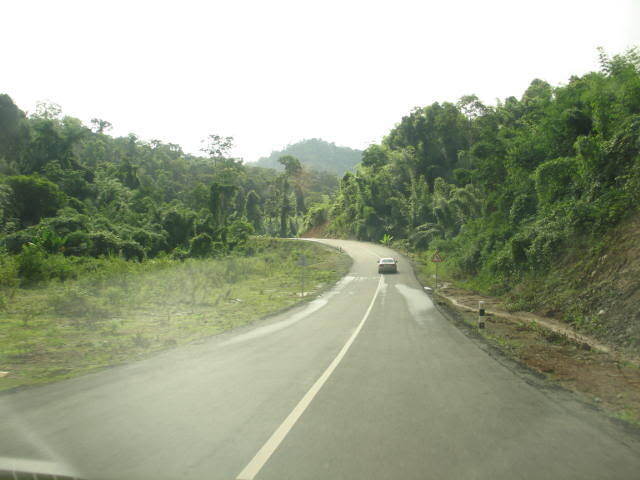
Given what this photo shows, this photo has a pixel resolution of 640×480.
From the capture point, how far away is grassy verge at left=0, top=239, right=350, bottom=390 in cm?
994

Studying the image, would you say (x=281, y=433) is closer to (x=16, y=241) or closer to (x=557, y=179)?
(x=557, y=179)

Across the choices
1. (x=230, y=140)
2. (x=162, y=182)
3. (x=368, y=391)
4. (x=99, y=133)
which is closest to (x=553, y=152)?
(x=368, y=391)

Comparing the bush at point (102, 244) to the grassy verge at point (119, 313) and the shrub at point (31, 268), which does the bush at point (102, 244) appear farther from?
the shrub at point (31, 268)

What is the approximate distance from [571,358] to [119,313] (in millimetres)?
15554

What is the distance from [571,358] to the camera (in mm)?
10062

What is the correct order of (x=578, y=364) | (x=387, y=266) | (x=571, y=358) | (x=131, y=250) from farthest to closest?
(x=387, y=266) → (x=131, y=250) → (x=571, y=358) → (x=578, y=364)

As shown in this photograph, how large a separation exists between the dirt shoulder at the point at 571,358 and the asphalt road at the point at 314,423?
84 cm

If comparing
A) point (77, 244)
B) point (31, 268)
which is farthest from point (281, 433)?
point (77, 244)

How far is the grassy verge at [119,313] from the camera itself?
32.6 feet

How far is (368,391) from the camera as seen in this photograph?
6.75m

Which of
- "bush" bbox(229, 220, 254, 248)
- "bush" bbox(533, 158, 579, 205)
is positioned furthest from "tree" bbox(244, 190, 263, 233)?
"bush" bbox(533, 158, 579, 205)

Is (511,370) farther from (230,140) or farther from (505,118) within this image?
(230,140)

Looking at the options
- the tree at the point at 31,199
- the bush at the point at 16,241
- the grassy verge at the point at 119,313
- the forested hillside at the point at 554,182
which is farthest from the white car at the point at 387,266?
the tree at the point at 31,199

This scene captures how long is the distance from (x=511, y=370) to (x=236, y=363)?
5.57 meters
